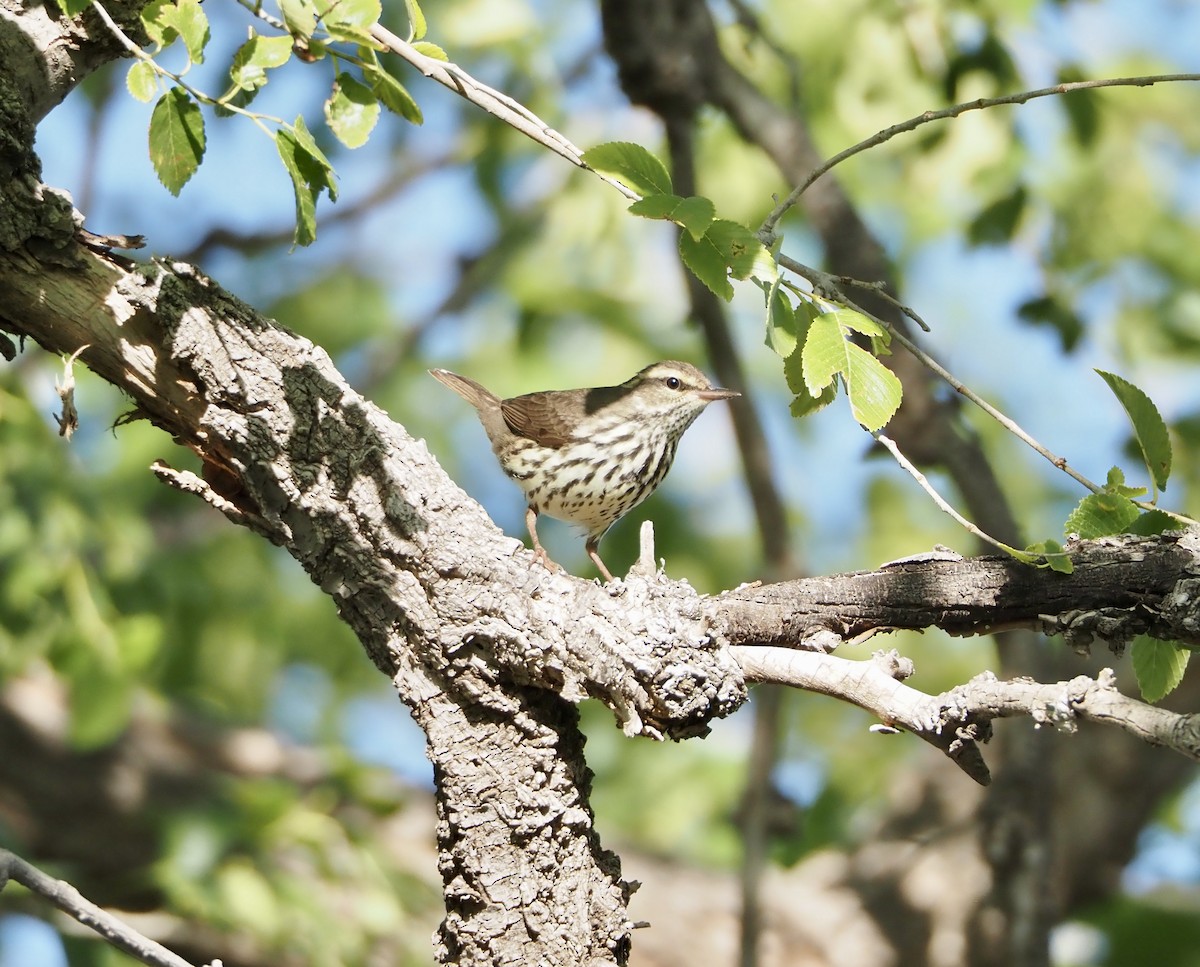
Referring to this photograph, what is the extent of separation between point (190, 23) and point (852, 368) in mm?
1212

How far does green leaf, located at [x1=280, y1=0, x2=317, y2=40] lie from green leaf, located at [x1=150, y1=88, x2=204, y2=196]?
0.28m

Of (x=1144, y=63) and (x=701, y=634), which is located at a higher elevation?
(x=1144, y=63)

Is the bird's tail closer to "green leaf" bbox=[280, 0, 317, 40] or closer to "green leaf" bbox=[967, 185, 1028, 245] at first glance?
"green leaf" bbox=[967, 185, 1028, 245]

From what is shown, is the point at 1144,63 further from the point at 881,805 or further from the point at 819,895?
the point at 819,895

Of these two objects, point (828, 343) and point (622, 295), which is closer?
point (828, 343)

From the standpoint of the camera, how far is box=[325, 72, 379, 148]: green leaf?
7.73 feet

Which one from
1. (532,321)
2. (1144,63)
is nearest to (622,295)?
(532,321)

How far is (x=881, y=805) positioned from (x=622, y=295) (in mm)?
3266

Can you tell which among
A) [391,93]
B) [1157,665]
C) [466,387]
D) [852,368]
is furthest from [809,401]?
[466,387]

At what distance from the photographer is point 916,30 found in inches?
225

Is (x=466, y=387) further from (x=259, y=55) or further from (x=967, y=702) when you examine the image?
(x=967, y=702)

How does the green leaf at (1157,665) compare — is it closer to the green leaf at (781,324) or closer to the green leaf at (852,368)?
the green leaf at (852,368)

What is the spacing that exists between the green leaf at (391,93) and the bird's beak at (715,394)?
2.95 metres

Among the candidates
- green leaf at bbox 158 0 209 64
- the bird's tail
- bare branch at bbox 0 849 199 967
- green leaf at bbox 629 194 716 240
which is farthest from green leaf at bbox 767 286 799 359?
the bird's tail
